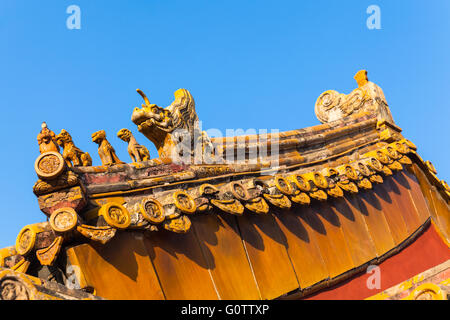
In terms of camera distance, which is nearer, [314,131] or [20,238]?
[20,238]

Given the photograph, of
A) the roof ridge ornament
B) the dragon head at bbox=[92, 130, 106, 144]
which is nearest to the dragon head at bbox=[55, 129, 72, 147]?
the dragon head at bbox=[92, 130, 106, 144]

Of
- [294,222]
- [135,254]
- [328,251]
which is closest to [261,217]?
[294,222]

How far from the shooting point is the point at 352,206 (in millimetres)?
6934

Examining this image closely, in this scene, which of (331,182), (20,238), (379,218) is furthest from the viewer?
(379,218)

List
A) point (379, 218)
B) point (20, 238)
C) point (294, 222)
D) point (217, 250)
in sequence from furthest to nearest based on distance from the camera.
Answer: point (379, 218) < point (294, 222) < point (217, 250) < point (20, 238)

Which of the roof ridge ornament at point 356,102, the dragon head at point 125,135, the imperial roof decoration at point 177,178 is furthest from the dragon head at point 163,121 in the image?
the roof ridge ornament at point 356,102

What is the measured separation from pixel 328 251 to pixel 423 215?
308 cm

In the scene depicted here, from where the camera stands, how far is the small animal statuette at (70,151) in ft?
17.7

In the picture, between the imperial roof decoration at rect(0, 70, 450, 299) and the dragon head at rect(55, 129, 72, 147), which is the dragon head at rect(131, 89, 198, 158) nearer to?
the imperial roof decoration at rect(0, 70, 450, 299)

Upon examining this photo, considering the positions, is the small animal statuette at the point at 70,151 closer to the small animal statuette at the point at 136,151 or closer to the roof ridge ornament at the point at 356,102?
the small animal statuette at the point at 136,151

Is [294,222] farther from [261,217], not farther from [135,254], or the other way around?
[135,254]

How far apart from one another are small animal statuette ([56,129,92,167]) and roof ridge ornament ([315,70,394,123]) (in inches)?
193

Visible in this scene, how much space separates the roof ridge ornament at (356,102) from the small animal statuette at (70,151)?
4.91 metres

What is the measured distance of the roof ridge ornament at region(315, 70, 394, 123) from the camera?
8930 millimetres
